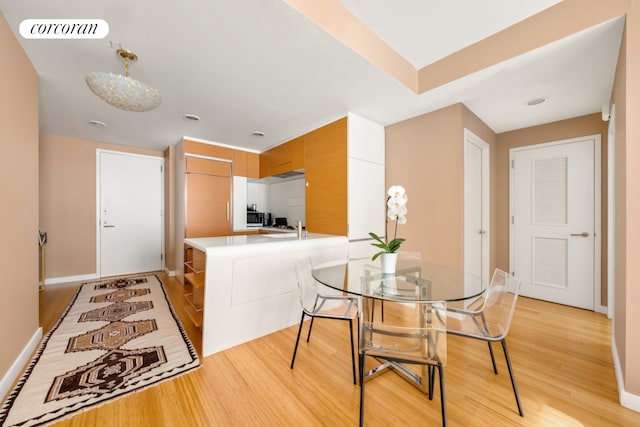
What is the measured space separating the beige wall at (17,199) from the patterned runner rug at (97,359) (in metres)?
0.23

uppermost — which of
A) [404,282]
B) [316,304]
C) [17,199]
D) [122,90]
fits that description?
[122,90]

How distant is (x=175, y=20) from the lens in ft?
5.22

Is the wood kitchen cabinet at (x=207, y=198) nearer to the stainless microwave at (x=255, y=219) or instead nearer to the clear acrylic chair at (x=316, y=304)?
the stainless microwave at (x=255, y=219)

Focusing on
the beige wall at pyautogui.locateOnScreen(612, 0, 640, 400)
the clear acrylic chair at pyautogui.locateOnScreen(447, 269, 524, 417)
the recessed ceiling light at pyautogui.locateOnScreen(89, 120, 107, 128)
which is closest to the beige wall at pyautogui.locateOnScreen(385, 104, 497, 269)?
the clear acrylic chair at pyautogui.locateOnScreen(447, 269, 524, 417)

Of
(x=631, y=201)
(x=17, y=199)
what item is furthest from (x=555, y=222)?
(x=17, y=199)

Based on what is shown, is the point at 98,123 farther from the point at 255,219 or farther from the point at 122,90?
the point at 255,219

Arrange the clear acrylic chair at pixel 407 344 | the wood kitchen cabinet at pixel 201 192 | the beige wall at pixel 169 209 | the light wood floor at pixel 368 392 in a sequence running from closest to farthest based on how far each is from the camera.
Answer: the clear acrylic chair at pixel 407 344, the light wood floor at pixel 368 392, the wood kitchen cabinet at pixel 201 192, the beige wall at pixel 169 209

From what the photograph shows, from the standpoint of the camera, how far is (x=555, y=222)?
3.32m

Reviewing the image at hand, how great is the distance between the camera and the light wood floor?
143 cm

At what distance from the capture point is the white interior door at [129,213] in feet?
14.6

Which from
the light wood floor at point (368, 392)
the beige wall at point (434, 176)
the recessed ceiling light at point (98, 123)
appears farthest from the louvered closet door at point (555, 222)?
the recessed ceiling light at point (98, 123)

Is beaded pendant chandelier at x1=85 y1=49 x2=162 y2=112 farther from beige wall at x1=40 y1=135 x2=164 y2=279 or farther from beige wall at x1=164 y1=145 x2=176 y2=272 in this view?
beige wall at x1=40 y1=135 x2=164 y2=279

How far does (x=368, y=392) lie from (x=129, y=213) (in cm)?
506

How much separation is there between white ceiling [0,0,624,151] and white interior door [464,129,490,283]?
0.42m
